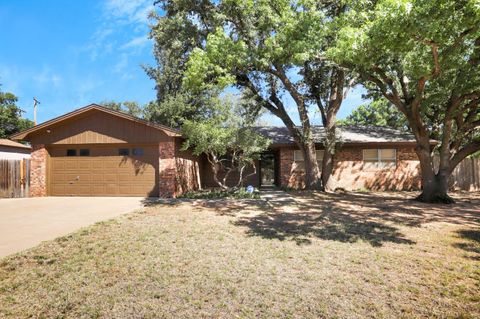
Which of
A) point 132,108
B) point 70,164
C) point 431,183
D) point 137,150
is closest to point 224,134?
point 137,150

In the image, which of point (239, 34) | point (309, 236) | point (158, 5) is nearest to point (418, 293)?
point (309, 236)

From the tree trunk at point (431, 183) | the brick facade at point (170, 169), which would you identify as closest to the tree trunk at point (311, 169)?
the tree trunk at point (431, 183)

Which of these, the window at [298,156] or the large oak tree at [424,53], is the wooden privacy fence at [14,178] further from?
the large oak tree at [424,53]

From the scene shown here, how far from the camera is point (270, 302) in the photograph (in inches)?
147

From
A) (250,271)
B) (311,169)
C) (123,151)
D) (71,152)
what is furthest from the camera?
(311,169)

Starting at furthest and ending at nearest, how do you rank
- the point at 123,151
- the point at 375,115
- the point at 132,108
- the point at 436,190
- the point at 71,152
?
the point at 375,115 → the point at 132,108 → the point at 71,152 → the point at 123,151 → the point at 436,190

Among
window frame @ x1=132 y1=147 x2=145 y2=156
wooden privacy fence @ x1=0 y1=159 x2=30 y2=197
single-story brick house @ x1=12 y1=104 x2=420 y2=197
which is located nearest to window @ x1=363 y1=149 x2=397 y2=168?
single-story brick house @ x1=12 y1=104 x2=420 y2=197

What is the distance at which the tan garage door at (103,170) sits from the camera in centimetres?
1423

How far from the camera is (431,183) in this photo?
12531 millimetres

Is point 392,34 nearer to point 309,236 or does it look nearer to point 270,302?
point 309,236

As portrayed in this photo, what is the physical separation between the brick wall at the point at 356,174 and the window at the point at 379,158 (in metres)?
0.23

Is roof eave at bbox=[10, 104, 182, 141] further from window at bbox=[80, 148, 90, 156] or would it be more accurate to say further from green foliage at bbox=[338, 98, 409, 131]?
green foliage at bbox=[338, 98, 409, 131]

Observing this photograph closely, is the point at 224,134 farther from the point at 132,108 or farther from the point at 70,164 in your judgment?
the point at 132,108

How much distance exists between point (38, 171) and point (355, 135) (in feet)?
57.3
